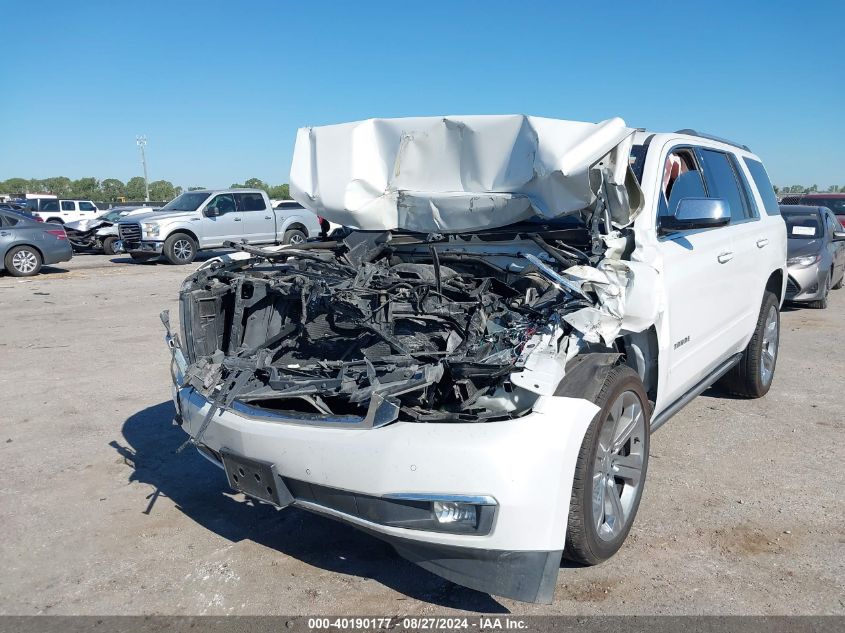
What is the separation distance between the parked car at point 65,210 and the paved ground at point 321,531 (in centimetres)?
2659

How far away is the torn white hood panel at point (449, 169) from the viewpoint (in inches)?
139

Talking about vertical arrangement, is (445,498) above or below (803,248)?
below

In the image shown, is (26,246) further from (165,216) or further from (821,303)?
(821,303)

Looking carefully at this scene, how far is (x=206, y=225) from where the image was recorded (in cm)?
1833

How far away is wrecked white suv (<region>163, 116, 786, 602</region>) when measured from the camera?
2.57 meters

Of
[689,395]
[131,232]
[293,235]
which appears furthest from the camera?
[293,235]

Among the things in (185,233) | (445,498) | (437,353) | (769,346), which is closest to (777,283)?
(769,346)

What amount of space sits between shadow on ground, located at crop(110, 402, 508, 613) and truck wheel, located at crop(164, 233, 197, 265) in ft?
44.5

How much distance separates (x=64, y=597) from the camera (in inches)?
120

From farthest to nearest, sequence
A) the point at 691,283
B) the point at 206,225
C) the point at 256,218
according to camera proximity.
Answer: the point at 256,218, the point at 206,225, the point at 691,283

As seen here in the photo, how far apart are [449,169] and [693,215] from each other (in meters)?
1.45

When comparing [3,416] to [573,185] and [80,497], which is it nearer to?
[80,497]

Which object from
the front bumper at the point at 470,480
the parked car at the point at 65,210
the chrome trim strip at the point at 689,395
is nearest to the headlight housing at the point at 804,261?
the chrome trim strip at the point at 689,395

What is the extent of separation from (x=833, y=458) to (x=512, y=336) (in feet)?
9.35
